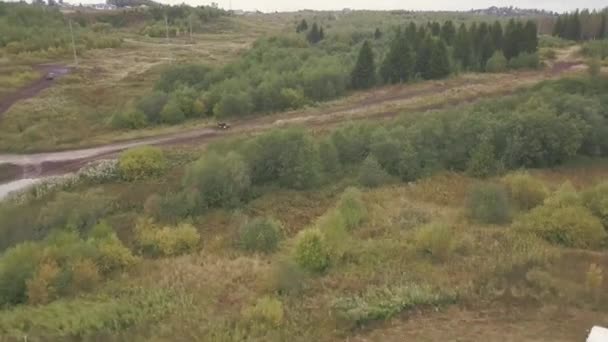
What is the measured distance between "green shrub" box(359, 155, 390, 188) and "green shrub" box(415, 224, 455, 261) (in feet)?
27.5

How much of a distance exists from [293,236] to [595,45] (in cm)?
5193

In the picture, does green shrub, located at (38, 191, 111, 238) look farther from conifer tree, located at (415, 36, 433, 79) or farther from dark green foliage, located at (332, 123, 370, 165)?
conifer tree, located at (415, 36, 433, 79)

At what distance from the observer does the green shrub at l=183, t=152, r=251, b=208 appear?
26.9m

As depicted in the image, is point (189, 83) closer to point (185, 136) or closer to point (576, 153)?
point (185, 136)

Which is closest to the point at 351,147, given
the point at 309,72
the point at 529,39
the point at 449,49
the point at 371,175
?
the point at 371,175

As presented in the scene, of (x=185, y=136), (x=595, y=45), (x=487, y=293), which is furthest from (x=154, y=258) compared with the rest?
(x=595, y=45)

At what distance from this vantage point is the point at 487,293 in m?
17.6

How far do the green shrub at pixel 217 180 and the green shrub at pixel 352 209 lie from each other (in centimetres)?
541

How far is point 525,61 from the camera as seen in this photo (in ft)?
180

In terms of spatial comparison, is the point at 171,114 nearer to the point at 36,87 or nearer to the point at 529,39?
the point at 36,87

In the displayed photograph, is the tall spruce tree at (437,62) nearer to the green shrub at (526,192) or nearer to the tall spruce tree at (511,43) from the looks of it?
the tall spruce tree at (511,43)

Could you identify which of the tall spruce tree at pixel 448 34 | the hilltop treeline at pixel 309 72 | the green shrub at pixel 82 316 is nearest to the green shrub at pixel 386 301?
the green shrub at pixel 82 316

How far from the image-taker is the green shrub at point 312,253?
19406mm

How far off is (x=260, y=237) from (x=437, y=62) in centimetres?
3545
